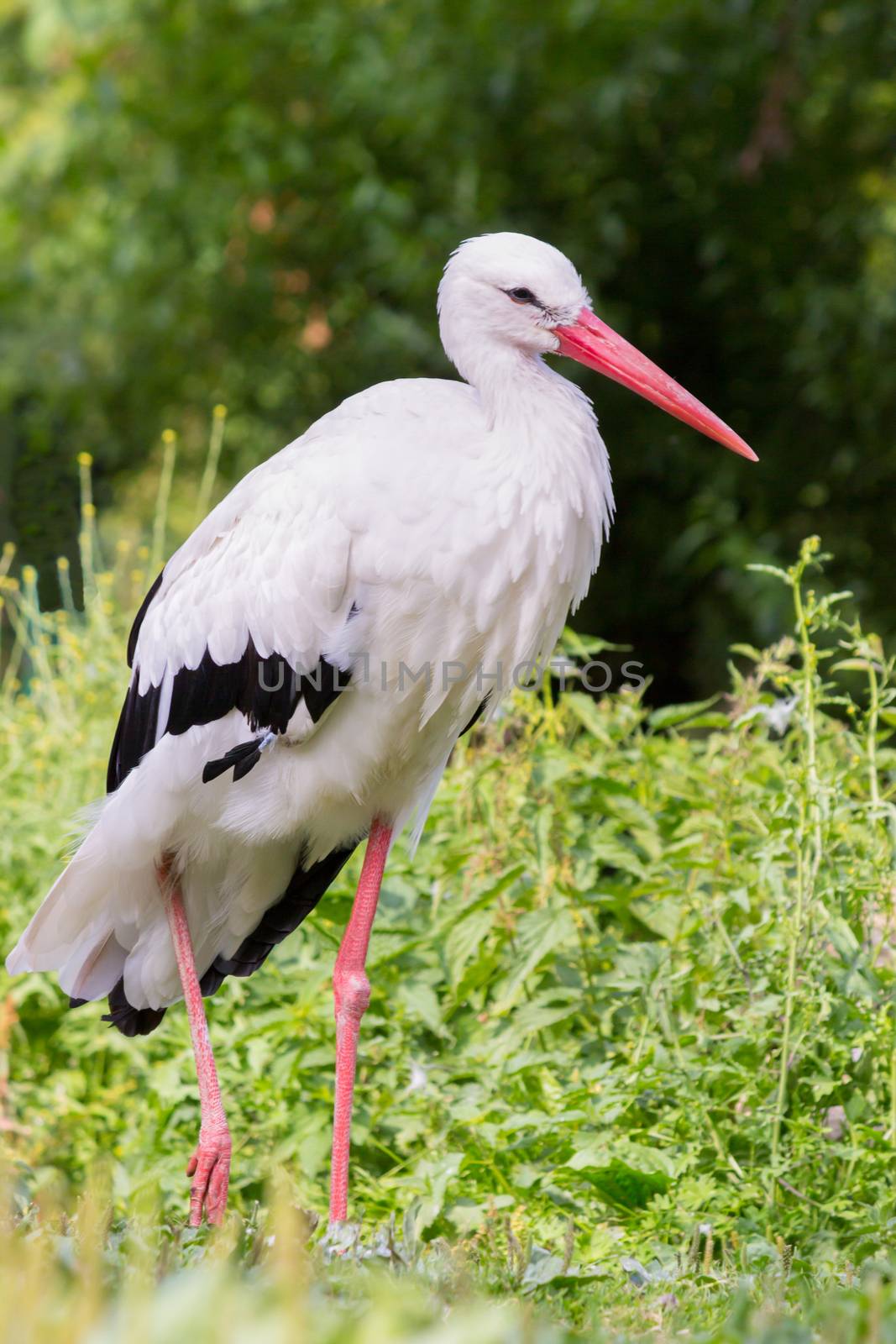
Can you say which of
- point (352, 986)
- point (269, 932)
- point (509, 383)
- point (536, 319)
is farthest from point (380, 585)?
point (269, 932)

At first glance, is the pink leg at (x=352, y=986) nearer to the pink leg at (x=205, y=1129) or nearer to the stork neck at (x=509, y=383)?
the pink leg at (x=205, y=1129)

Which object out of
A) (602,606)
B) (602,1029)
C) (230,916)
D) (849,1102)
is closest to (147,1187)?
(230,916)

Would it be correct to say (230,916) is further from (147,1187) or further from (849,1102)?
(849,1102)

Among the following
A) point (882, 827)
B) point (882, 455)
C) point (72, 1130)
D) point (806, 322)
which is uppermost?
point (806, 322)

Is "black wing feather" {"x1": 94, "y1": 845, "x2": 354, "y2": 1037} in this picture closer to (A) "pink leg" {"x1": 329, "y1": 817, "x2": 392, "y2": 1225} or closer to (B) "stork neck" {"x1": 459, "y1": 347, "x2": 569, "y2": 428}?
(A) "pink leg" {"x1": 329, "y1": 817, "x2": 392, "y2": 1225}

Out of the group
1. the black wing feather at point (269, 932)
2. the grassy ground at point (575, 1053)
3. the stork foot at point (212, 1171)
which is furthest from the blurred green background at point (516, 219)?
the stork foot at point (212, 1171)

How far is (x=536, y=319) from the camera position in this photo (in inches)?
128

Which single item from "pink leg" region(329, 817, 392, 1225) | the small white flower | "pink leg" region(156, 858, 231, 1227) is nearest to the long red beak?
the small white flower

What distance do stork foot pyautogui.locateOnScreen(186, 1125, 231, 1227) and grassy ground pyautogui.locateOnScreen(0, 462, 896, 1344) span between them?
0.14m

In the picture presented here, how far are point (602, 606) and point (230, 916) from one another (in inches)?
190

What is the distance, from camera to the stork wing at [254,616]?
308 cm

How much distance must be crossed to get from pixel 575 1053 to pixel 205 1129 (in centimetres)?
87

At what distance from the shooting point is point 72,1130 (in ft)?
13.7

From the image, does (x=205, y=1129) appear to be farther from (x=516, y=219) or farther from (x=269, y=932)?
(x=516, y=219)
